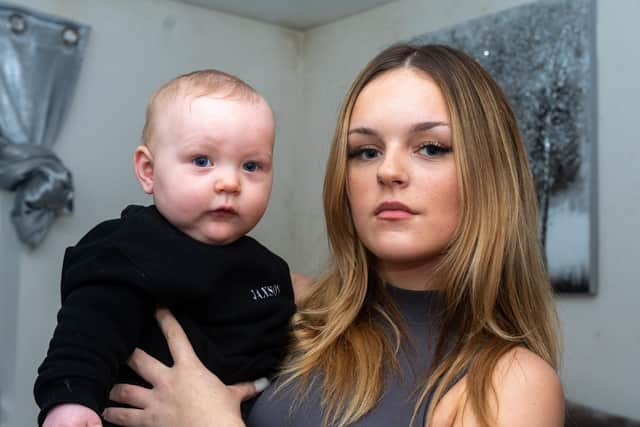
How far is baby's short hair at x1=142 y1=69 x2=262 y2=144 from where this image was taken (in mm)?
1443

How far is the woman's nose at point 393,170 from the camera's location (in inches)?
57.2

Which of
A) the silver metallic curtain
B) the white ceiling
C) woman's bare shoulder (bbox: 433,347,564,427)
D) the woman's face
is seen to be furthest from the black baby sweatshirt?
the white ceiling

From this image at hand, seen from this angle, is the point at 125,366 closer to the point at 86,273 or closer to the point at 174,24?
→ the point at 86,273

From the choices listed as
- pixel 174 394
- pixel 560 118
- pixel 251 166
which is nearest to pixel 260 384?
pixel 174 394

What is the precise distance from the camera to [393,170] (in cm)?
146

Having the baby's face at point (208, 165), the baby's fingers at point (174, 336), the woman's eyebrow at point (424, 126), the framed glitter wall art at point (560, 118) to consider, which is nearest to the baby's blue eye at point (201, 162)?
the baby's face at point (208, 165)

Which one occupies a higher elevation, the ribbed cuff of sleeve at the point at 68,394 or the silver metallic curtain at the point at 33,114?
the silver metallic curtain at the point at 33,114

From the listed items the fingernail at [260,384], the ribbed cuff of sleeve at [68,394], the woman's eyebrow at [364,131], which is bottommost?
the fingernail at [260,384]

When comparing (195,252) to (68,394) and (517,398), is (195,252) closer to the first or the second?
(68,394)

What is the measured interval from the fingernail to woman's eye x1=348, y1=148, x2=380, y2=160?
0.48m

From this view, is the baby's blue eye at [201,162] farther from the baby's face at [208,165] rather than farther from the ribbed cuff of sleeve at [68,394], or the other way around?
the ribbed cuff of sleeve at [68,394]

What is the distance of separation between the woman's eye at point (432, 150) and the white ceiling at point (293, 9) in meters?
2.72

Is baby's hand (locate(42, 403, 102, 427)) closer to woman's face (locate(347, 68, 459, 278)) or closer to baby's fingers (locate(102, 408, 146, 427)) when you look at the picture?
baby's fingers (locate(102, 408, 146, 427))

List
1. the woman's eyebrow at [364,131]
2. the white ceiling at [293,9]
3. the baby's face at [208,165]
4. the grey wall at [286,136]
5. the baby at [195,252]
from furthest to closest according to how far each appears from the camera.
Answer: the white ceiling at [293,9]
the grey wall at [286,136]
the woman's eyebrow at [364,131]
the baby's face at [208,165]
the baby at [195,252]
